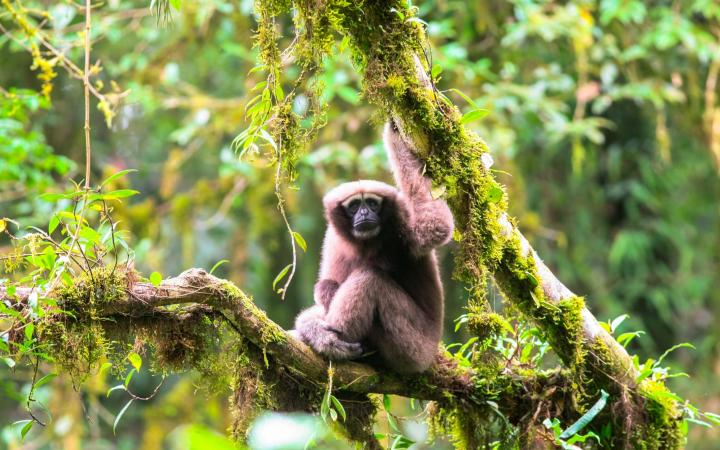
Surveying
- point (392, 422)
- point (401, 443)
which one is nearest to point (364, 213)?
point (392, 422)

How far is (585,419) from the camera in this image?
4.83 m

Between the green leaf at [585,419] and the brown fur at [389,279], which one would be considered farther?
the brown fur at [389,279]

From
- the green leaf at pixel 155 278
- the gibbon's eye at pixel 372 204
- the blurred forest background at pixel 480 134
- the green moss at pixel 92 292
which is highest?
the green leaf at pixel 155 278

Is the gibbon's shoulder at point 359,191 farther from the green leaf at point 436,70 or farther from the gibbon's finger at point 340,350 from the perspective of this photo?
the green leaf at point 436,70

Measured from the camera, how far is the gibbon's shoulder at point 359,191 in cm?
629

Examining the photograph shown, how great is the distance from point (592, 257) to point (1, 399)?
1121cm

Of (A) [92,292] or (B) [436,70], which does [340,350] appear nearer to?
(A) [92,292]

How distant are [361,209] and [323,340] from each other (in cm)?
131

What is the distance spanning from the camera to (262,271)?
13.9m

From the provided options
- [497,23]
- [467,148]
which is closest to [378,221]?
[467,148]

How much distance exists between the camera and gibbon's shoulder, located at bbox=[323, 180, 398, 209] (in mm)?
6293

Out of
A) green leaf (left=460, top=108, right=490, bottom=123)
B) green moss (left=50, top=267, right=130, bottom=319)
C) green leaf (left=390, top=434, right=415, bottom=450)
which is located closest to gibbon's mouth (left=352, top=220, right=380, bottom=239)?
green leaf (left=390, top=434, right=415, bottom=450)

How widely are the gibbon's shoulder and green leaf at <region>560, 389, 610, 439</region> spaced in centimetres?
228

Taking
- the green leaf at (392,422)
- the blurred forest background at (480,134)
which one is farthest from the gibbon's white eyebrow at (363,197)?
the blurred forest background at (480,134)
